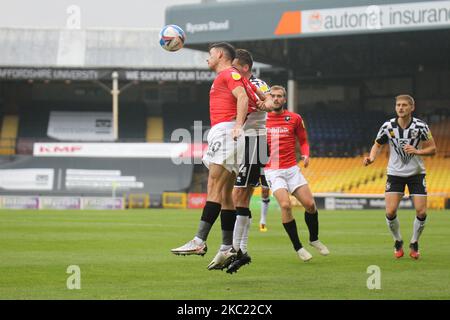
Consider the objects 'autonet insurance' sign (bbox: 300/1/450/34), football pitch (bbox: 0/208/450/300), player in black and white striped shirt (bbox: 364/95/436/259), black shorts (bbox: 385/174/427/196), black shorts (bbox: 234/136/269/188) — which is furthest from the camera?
'autonet insurance' sign (bbox: 300/1/450/34)

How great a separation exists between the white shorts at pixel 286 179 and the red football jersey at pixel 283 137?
8 cm

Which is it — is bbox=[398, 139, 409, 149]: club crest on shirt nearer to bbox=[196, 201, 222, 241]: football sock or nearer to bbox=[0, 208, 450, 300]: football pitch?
bbox=[0, 208, 450, 300]: football pitch

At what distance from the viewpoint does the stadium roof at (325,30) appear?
3572 cm

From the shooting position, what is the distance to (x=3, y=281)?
10023 millimetres

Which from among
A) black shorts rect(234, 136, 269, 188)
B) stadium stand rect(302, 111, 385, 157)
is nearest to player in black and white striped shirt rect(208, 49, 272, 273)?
black shorts rect(234, 136, 269, 188)

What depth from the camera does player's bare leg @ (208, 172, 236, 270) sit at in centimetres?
1062

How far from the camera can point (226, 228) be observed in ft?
35.8

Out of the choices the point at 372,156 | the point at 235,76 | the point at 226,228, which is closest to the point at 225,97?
the point at 235,76

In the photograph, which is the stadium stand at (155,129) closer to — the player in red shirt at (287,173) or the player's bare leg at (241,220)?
the player in red shirt at (287,173)

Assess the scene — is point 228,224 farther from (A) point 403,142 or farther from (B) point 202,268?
(A) point 403,142

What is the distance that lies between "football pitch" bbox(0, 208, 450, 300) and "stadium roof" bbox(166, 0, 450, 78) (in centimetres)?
1765

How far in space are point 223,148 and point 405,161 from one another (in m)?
4.18

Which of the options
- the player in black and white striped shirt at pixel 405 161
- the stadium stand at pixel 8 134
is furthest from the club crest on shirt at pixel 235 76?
the stadium stand at pixel 8 134

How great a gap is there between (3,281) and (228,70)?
12.2 ft
